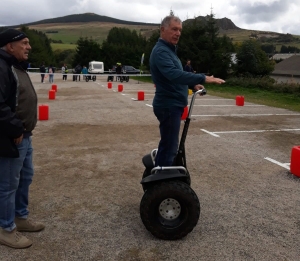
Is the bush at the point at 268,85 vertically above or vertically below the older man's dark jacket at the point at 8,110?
below

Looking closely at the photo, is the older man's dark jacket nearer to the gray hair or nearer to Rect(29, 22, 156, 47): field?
the gray hair

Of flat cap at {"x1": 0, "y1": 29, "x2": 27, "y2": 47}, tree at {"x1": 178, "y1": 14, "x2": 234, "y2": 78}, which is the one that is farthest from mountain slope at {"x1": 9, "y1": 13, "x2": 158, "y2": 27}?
flat cap at {"x1": 0, "y1": 29, "x2": 27, "y2": 47}

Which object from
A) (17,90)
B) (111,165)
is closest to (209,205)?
(111,165)

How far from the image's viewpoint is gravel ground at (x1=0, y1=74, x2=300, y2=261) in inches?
126

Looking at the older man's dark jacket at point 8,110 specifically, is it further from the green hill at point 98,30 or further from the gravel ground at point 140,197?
the green hill at point 98,30

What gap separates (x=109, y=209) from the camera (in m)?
4.09

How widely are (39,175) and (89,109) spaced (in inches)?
296

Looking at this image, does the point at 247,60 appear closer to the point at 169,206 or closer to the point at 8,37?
the point at 169,206

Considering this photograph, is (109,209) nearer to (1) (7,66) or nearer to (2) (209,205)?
(2) (209,205)

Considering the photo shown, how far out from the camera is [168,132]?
3480 millimetres

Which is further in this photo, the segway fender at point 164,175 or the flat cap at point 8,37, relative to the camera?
the segway fender at point 164,175

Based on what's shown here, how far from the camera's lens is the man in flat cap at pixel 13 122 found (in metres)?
2.80

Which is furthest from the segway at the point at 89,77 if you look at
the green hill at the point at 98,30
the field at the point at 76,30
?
the field at the point at 76,30

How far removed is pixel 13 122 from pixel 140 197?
85.8 inches
